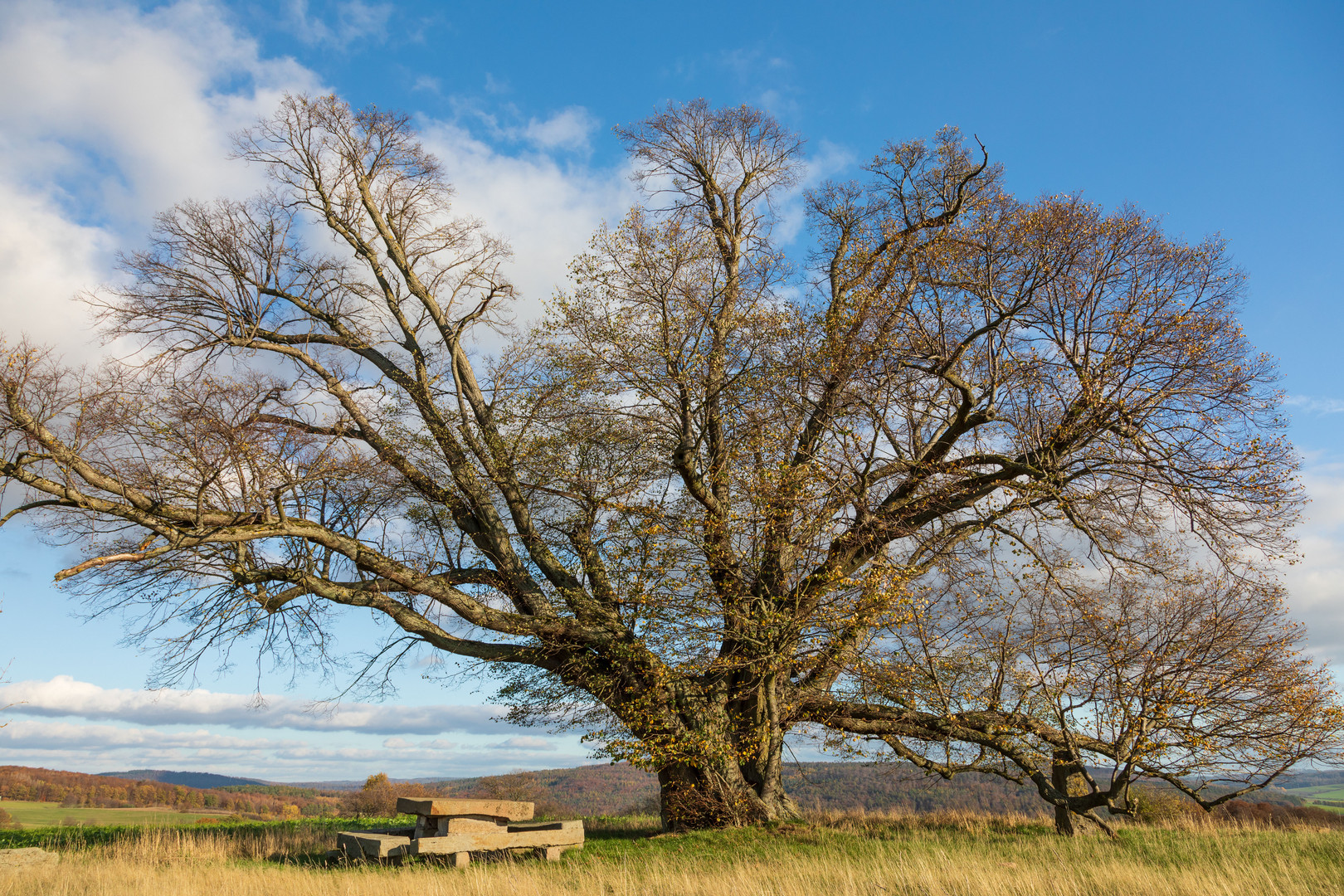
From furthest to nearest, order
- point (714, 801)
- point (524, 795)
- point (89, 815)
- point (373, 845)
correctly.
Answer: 1. point (524, 795)
2. point (89, 815)
3. point (714, 801)
4. point (373, 845)

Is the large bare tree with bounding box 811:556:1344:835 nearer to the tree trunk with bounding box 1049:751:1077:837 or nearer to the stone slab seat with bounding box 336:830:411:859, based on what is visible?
the tree trunk with bounding box 1049:751:1077:837

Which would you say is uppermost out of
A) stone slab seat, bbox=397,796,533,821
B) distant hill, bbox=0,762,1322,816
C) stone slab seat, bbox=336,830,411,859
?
stone slab seat, bbox=397,796,533,821

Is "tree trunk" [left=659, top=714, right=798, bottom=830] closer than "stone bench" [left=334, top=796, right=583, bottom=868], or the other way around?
"stone bench" [left=334, top=796, right=583, bottom=868]

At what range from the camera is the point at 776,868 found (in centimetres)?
927

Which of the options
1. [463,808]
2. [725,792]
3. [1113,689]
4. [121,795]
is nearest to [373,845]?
[463,808]

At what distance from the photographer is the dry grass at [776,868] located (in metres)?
7.66

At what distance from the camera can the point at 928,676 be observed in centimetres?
1212

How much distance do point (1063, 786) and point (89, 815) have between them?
2258 centimetres

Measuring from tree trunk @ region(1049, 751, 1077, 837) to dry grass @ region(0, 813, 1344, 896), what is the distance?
1.22 ft

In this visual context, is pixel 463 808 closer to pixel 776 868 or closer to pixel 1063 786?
pixel 776 868

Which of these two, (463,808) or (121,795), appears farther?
(121,795)

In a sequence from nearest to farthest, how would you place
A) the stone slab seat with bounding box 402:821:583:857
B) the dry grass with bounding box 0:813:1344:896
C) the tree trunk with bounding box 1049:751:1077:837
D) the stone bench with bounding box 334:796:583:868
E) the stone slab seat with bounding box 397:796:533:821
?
1. the dry grass with bounding box 0:813:1344:896
2. the stone slab seat with bounding box 402:821:583:857
3. the stone bench with bounding box 334:796:583:868
4. the stone slab seat with bounding box 397:796:533:821
5. the tree trunk with bounding box 1049:751:1077:837

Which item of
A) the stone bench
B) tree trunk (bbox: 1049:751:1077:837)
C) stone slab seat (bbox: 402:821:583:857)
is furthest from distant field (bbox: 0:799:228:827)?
tree trunk (bbox: 1049:751:1077:837)

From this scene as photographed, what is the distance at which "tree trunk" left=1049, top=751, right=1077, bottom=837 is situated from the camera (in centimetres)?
1265
